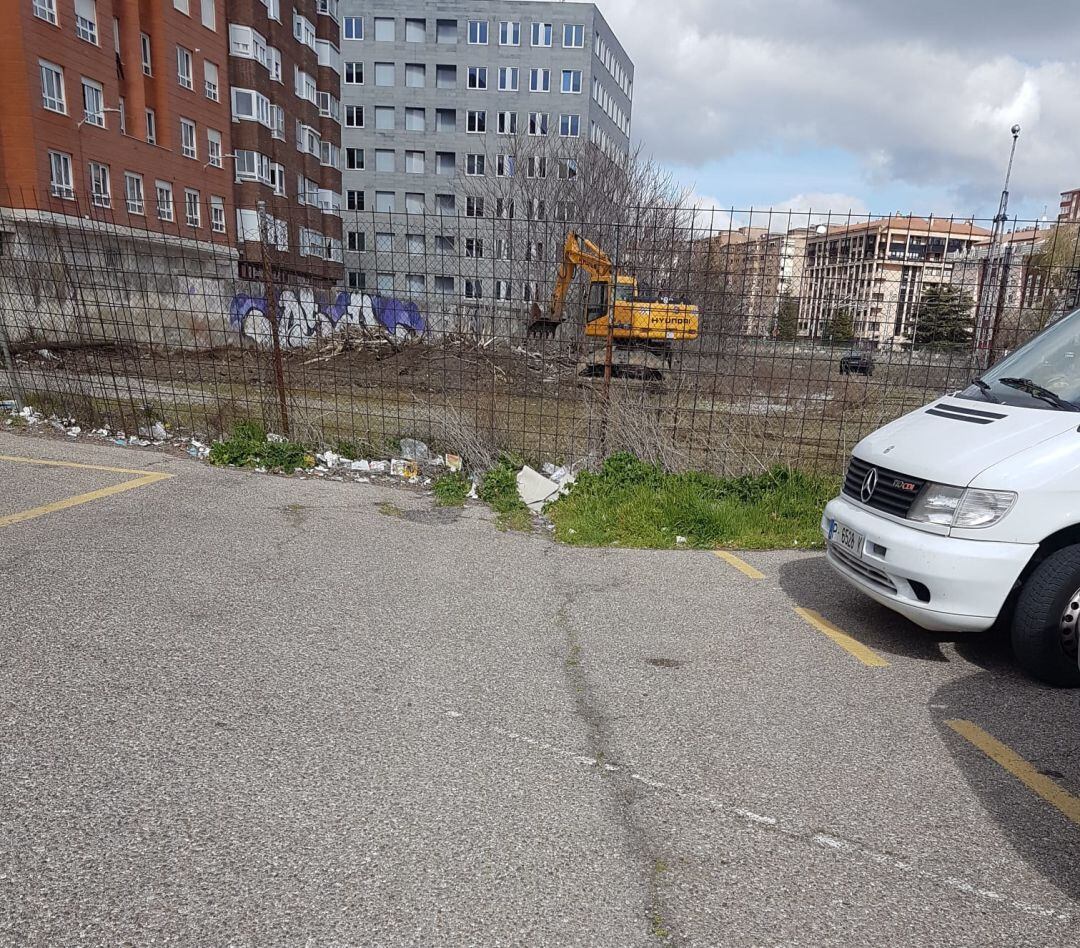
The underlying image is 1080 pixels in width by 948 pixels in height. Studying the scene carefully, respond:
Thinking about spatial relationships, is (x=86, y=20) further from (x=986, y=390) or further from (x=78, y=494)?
(x=986, y=390)

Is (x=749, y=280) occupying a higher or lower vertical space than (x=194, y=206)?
lower

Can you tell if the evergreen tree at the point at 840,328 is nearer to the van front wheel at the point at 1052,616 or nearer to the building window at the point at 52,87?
the van front wheel at the point at 1052,616

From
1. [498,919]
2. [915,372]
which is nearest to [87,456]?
[498,919]

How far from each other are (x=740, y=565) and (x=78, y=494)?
5.62m

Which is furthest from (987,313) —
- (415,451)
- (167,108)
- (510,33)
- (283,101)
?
(510,33)

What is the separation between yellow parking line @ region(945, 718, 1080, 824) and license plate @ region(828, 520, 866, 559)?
1.04 meters

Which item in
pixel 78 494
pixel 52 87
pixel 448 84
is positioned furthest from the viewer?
pixel 448 84

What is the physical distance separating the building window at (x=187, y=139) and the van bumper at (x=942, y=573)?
1594 inches

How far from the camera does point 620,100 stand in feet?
247

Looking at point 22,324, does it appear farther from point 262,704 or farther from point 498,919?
point 498,919

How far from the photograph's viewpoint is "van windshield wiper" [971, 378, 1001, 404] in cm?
455

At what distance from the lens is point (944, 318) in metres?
7.78

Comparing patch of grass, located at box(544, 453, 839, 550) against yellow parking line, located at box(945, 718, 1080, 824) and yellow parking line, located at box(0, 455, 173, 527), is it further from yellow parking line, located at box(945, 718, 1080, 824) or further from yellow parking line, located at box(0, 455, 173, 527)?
yellow parking line, located at box(0, 455, 173, 527)

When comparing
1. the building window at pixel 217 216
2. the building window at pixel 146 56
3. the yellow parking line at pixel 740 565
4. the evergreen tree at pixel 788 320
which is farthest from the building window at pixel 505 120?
the yellow parking line at pixel 740 565
